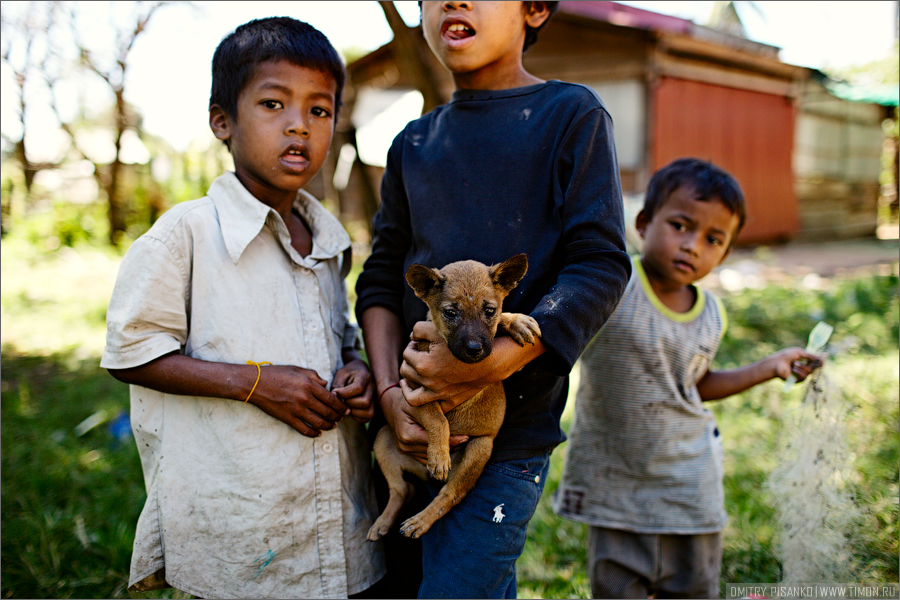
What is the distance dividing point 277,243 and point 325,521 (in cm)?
114

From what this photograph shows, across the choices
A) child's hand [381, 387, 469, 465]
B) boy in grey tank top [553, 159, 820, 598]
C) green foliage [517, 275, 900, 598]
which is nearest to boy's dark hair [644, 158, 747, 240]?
boy in grey tank top [553, 159, 820, 598]

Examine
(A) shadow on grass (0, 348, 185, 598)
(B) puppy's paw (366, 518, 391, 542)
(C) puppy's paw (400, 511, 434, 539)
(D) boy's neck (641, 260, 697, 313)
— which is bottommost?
(A) shadow on grass (0, 348, 185, 598)

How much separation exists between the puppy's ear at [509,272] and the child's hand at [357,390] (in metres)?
0.66

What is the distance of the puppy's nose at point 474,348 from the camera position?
1860 mm

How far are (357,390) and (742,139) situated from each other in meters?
16.3

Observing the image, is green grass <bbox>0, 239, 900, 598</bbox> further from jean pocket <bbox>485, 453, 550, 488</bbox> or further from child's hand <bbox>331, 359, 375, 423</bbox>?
jean pocket <bbox>485, 453, 550, 488</bbox>

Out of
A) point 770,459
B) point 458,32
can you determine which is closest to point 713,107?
point 770,459

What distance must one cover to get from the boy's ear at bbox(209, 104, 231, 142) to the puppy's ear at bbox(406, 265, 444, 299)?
3.51ft

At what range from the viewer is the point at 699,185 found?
10.1ft

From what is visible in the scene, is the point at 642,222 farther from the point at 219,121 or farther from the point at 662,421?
the point at 219,121

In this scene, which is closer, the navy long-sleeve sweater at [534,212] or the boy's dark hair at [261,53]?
the navy long-sleeve sweater at [534,212]

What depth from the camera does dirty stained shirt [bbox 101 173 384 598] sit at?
212 cm

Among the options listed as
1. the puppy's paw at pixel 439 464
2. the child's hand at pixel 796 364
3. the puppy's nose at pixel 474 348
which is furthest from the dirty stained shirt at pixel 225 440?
the child's hand at pixel 796 364

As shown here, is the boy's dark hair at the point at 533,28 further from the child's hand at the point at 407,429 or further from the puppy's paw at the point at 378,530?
the puppy's paw at the point at 378,530
